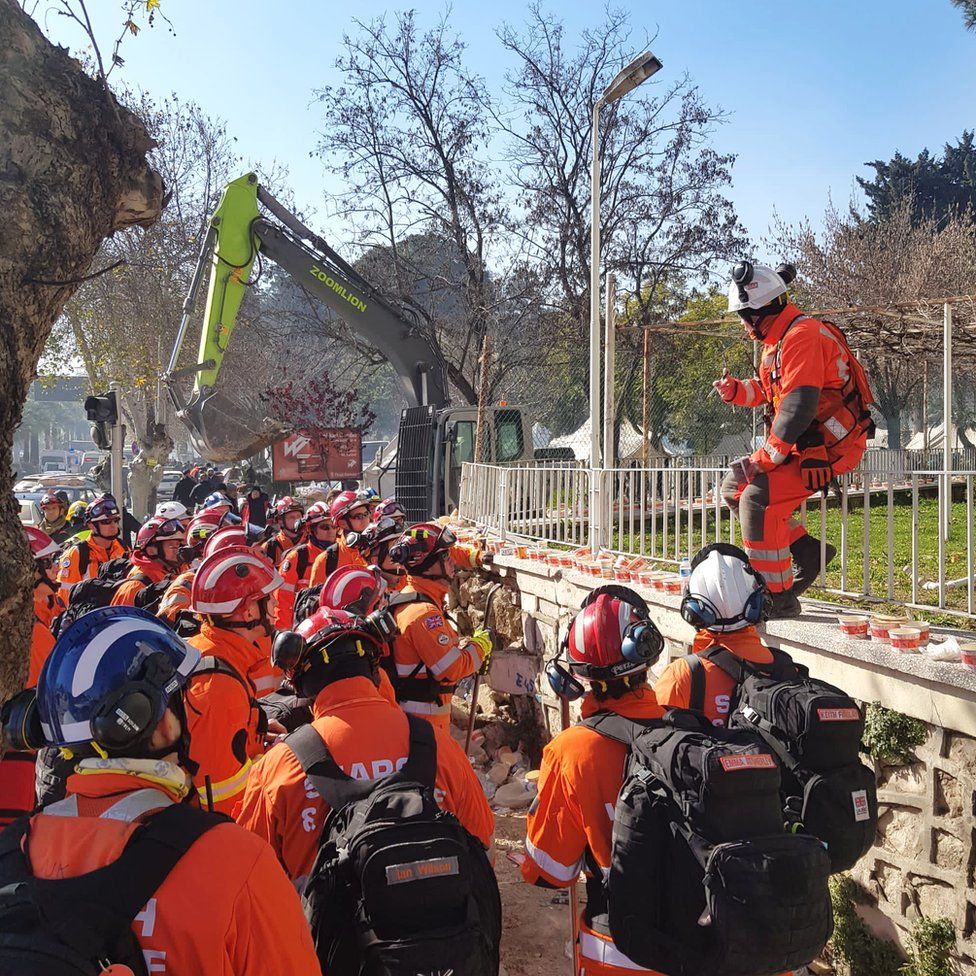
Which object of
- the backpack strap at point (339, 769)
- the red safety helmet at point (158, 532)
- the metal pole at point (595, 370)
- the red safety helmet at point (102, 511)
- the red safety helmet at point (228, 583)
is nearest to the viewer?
the backpack strap at point (339, 769)

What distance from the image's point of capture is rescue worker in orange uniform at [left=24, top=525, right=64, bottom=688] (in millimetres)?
4305

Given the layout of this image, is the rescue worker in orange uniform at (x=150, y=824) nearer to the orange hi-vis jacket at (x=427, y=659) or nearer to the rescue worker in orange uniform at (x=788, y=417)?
the orange hi-vis jacket at (x=427, y=659)

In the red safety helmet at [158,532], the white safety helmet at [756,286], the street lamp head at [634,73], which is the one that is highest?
the street lamp head at [634,73]

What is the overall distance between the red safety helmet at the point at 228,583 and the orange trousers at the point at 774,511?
8.51 ft

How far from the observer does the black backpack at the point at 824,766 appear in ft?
10.3

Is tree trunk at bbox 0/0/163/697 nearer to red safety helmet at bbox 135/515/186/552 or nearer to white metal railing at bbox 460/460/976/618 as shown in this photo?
white metal railing at bbox 460/460/976/618

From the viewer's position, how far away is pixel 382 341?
48.6ft

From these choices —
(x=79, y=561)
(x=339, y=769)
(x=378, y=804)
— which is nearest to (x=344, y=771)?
(x=339, y=769)

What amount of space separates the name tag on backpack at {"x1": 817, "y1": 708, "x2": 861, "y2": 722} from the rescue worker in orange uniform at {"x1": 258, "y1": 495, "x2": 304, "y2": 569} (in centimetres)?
720

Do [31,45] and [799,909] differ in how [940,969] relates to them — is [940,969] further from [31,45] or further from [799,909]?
[31,45]

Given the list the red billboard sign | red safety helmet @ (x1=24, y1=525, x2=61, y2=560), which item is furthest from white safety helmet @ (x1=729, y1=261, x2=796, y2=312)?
the red billboard sign

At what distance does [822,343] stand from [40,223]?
369 centimetres

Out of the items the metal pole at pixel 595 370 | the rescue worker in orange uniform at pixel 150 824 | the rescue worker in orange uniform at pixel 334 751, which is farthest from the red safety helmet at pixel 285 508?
the rescue worker in orange uniform at pixel 150 824

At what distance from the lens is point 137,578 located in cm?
716
